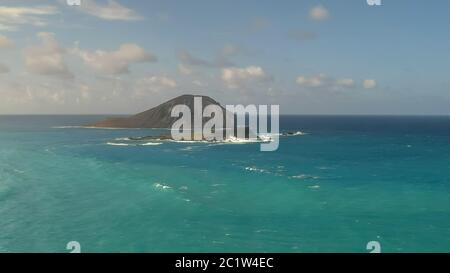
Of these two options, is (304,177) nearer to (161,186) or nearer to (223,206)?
(223,206)

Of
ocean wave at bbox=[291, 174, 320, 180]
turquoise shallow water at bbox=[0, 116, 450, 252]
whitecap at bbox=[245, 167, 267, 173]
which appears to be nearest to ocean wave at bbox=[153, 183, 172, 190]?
turquoise shallow water at bbox=[0, 116, 450, 252]

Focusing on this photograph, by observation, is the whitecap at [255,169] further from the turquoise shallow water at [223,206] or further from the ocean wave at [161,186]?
the ocean wave at [161,186]

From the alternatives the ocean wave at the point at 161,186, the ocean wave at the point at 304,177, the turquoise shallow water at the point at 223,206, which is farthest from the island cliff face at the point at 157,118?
the ocean wave at the point at 161,186

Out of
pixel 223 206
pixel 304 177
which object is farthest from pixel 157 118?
pixel 223 206

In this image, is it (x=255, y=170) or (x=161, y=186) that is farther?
(x=255, y=170)

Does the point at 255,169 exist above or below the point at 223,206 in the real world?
above

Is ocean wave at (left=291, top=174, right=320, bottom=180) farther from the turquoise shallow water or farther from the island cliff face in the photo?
the island cliff face
